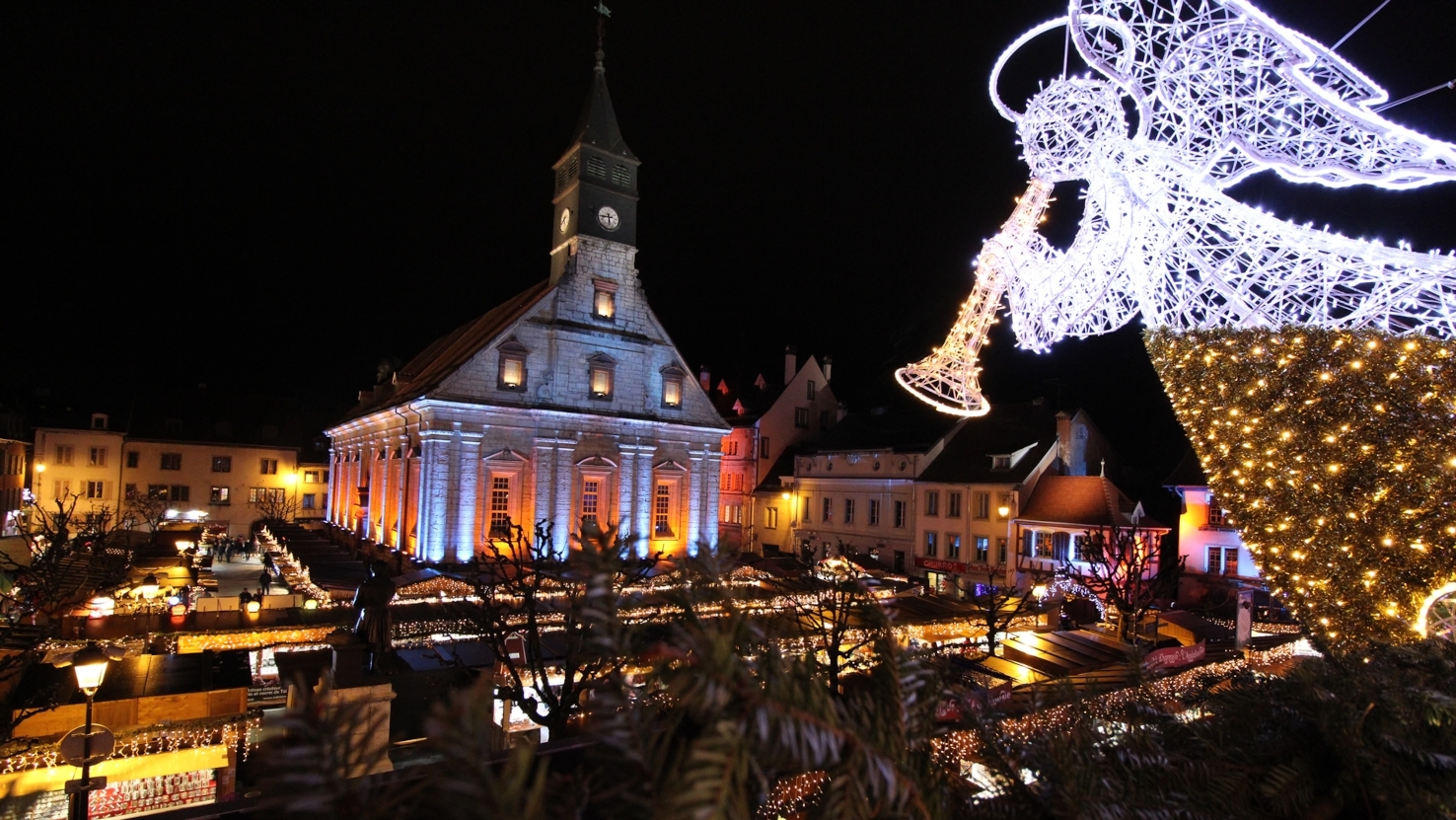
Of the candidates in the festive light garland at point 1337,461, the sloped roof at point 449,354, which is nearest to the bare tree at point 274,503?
the sloped roof at point 449,354

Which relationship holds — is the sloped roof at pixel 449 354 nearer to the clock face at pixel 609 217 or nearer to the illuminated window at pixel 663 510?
the clock face at pixel 609 217

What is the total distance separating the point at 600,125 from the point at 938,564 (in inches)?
1218

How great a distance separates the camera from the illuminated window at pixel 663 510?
138 ft

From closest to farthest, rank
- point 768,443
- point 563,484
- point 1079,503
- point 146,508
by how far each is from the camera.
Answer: point 1079,503
point 563,484
point 146,508
point 768,443

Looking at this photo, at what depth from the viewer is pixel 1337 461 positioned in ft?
31.4

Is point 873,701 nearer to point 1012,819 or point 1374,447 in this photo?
point 1012,819

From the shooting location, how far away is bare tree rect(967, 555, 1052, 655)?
61.9ft

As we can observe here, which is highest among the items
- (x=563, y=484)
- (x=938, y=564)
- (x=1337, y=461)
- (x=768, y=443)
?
(x=768, y=443)

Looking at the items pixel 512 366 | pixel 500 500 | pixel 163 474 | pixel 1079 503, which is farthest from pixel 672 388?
pixel 163 474

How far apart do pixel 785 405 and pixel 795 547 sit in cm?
1066

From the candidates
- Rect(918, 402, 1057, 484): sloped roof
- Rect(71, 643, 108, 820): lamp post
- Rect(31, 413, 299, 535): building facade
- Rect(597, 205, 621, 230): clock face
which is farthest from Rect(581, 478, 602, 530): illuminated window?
Rect(31, 413, 299, 535): building facade

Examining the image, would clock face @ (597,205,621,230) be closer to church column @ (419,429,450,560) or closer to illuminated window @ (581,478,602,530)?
illuminated window @ (581,478,602,530)

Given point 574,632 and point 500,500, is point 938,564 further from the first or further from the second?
point 574,632

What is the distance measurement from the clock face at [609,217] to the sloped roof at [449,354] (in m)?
4.64
